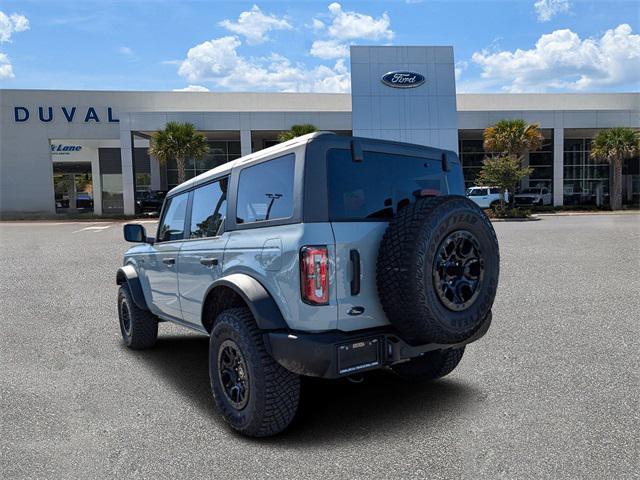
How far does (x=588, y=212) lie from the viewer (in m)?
34.9

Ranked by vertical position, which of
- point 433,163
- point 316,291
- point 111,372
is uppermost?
point 433,163

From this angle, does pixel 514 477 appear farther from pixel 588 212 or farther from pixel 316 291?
pixel 588 212

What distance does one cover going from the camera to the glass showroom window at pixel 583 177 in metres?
42.4

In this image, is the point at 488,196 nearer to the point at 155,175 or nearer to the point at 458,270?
the point at 155,175

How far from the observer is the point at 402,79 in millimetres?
35906

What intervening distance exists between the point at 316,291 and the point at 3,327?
5581 mm

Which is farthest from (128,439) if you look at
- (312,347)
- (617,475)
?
(617,475)

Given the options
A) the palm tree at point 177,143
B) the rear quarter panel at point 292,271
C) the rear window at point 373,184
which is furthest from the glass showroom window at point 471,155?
the rear quarter panel at point 292,271

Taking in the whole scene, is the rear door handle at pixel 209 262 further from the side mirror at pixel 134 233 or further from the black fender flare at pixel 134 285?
the black fender flare at pixel 134 285

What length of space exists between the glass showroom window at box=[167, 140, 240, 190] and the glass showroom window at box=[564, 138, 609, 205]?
27.6 m

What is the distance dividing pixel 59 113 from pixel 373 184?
40.4m

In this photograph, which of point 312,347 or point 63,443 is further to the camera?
point 63,443

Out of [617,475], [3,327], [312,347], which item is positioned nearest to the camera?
[617,475]

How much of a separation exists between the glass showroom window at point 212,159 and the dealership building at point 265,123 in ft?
0.27
